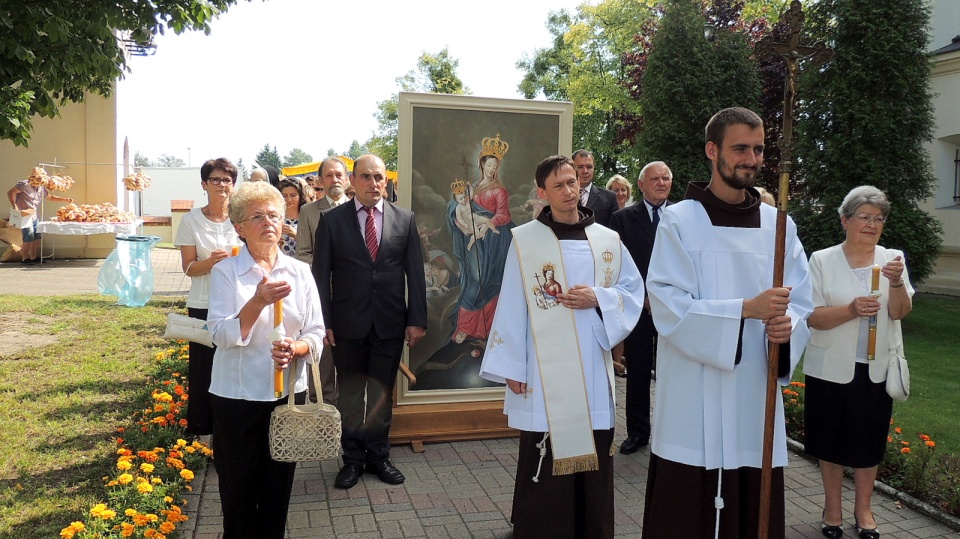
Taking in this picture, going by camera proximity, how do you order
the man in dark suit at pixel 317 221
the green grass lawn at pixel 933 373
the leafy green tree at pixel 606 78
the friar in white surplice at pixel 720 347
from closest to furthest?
the friar in white surplice at pixel 720 347 → the man in dark suit at pixel 317 221 → the green grass lawn at pixel 933 373 → the leafy green tree at pixel 606 78

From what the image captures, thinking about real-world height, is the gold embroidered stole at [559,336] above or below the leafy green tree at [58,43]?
below

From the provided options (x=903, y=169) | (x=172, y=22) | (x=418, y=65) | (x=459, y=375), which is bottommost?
(x=459, y=375)

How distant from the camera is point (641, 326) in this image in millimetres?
6230

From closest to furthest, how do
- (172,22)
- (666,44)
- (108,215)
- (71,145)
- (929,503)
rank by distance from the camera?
(929,503) → (172,22) → (666,44) → (108,215) → (71,145)

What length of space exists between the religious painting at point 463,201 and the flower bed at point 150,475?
5.79ft

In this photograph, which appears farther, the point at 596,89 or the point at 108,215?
the point at 596,89

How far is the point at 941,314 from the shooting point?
44.2 ft

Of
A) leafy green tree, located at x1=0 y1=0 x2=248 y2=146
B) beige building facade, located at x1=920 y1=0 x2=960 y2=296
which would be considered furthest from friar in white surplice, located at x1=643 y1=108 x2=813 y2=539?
beige building facade, located at x1=920 y1=0 x2=960 y2=296

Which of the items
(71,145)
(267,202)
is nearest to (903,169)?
(267,202)

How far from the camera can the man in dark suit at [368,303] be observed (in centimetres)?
531

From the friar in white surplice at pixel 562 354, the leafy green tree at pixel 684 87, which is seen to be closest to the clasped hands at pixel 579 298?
the friar in white surplice at pixel 562 354

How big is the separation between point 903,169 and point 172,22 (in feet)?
36.1

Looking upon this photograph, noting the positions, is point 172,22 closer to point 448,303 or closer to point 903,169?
point 448,303

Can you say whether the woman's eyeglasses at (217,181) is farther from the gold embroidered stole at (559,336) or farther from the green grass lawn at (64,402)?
the gold embroidered stole at (559,336)
